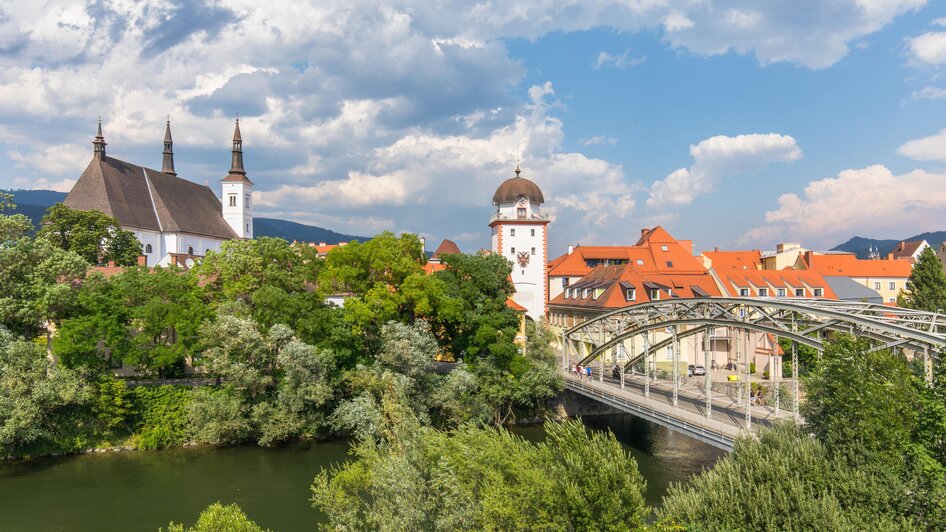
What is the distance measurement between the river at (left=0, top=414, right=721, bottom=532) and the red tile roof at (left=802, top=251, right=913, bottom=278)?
4137cm

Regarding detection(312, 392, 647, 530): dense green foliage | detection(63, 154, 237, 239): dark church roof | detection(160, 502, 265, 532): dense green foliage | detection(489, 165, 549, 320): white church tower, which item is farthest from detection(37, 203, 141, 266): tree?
detection(160, 502, 265, 532): dense green foliage

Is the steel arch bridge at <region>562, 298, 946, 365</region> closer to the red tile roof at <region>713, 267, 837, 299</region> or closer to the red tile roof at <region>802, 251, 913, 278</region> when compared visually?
the red tile roof at <region>713, 267, 837, 299</region>

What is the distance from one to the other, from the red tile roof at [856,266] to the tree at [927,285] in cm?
1865

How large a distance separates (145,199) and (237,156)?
1828cm

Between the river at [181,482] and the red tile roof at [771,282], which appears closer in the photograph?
the river at [181,482]

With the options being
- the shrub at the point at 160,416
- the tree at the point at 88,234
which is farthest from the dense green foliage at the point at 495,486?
the tree at the point at 88,234

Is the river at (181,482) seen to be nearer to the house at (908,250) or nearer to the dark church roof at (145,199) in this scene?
the dark church roof at (145,199)

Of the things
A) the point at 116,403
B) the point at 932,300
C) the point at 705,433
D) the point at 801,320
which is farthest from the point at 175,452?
the point at 932,300

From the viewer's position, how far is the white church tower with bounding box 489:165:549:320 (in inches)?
1875

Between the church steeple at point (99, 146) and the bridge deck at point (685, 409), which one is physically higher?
the church steeple at point (99, 146)

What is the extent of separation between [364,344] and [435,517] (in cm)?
1746

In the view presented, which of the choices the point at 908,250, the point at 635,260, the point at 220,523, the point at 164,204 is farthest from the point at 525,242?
the point at 908,250

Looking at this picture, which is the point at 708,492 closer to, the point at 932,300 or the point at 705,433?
the point at 705,433

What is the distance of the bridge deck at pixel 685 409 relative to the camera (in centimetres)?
1986
